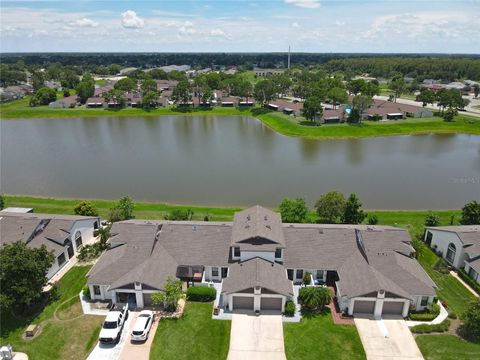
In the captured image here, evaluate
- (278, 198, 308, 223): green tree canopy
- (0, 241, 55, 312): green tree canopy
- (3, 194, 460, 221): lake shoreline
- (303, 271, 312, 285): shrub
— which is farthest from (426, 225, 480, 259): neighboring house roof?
(0, 241, 55, 312): green tree canopy

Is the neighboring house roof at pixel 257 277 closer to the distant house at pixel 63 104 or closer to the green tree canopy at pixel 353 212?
the green tree canopy at pixel 353 212

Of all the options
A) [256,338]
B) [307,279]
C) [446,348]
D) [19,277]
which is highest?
[19,277]

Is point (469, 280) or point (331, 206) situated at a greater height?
point (331, 206)

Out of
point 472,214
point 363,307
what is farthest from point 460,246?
point 363,307

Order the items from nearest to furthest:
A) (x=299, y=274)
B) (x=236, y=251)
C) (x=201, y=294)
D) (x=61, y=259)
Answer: (x=201, y=294) → (x=236, y=251) → (x=299, y=274) → (x=61, y=259)

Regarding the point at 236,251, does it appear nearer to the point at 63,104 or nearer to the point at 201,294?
the point at 201,294

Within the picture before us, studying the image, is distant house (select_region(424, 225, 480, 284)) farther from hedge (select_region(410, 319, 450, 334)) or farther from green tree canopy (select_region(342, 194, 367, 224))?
hedge (select_region(410, 319, 450, 334))

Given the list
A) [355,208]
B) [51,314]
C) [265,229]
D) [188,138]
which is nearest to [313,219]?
[355,208]

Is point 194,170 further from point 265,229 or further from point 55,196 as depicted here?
point 265,229
